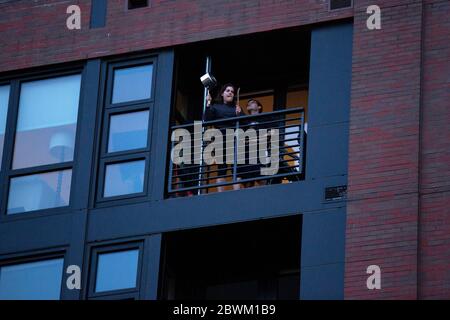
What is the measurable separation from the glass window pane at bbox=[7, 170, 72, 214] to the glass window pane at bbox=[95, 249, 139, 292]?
1.42 m

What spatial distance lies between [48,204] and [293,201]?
4.33 meters

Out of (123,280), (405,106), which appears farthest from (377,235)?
(123,280)

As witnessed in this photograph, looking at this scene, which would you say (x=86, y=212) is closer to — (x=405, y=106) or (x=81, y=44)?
(x=81, y=44)

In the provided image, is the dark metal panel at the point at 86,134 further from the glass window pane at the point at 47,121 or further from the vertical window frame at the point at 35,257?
the vertical window frame at the point at 35,257

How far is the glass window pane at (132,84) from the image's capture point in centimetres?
2906

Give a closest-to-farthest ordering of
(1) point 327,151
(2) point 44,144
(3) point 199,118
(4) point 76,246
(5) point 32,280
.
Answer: (1) point 327,151 < (4) point 76,246 < (5) point 32,280 < (2) point 44,144 < (3) point 199,118

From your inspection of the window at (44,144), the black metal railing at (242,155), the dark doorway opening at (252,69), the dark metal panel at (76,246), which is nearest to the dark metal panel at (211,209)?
the dark metal panel at (76,246)

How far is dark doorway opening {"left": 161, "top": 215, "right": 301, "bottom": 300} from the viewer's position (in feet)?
90.4

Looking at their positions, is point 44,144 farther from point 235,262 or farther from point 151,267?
point 235,262

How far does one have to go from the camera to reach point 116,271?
2766cm

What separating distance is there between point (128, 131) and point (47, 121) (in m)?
1.62

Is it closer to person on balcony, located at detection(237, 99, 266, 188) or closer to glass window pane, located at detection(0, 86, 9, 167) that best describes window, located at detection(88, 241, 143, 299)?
person on balcony, located at detection(237, 99, 266, 188)

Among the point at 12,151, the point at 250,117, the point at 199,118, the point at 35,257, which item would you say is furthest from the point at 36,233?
the point at 250,117

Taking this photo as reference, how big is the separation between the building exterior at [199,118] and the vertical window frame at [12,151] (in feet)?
0.10
